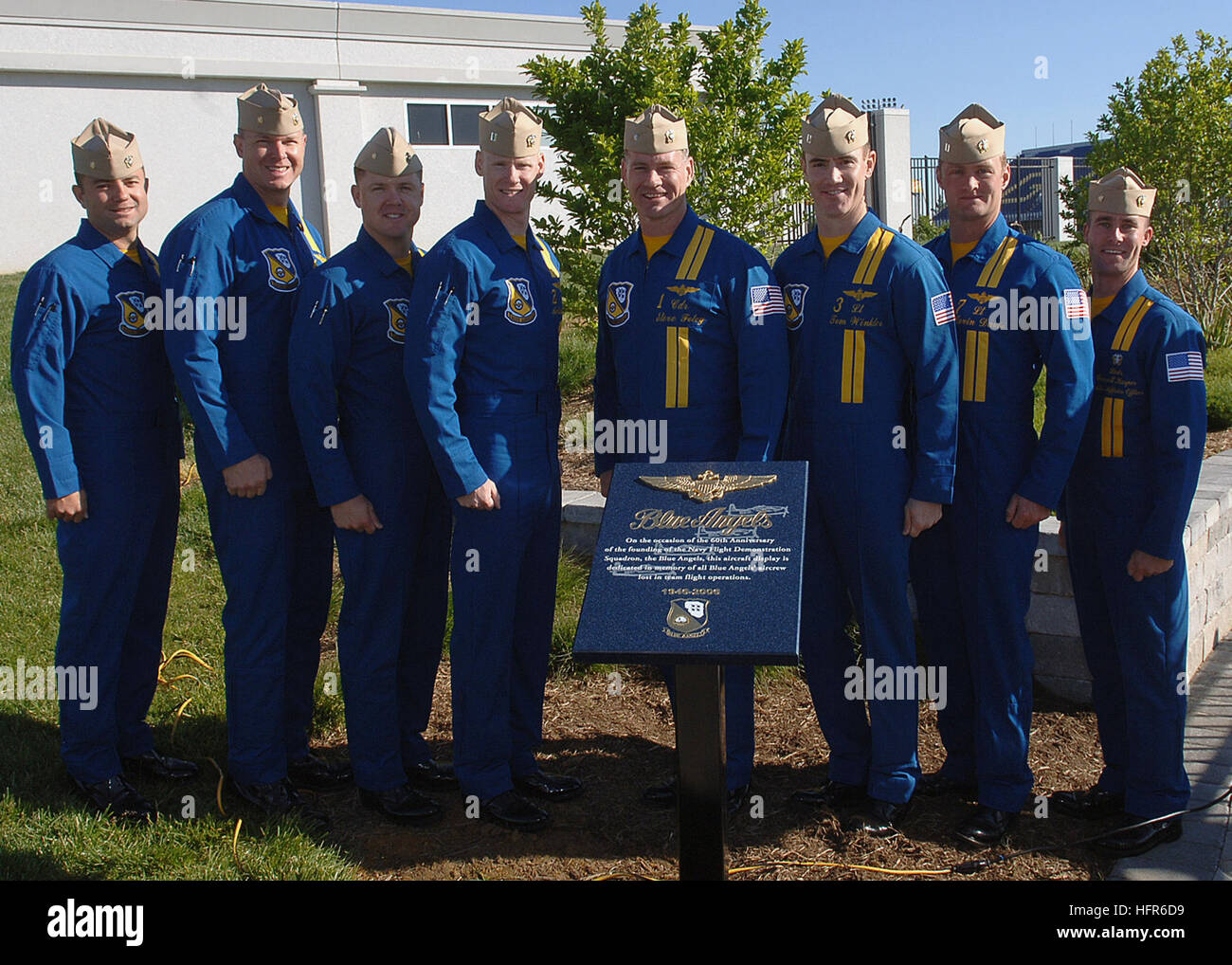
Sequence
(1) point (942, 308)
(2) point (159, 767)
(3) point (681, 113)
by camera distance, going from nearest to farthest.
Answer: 1. (1) point (942, 308)
2. (2) point (159, 767)
3. (3) point (681, 113)

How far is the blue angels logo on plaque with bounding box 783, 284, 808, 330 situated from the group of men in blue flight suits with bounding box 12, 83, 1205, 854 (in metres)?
0.02

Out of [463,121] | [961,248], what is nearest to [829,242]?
[961,248]

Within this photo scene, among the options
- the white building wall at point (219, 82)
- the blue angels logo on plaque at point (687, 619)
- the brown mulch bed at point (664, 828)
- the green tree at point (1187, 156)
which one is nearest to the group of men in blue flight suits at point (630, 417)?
the brown mulch bed at point (664, 828)

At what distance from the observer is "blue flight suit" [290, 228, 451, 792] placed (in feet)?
13.4

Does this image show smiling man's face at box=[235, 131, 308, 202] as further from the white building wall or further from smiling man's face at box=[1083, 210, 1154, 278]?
the white building wall

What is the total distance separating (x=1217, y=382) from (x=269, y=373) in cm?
736

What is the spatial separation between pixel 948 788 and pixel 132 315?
3.63m

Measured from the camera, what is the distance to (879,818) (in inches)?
161

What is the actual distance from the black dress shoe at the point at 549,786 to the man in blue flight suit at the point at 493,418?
0.64ft

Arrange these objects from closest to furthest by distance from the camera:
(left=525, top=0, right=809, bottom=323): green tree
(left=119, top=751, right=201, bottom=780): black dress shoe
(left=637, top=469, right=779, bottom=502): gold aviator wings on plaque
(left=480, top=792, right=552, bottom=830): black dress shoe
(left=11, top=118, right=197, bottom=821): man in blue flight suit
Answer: (left=637, top=469, right=779, bottom=502): gold aviator wings on plaque < (left=11, top=118, right=197, bottom=821): man in blue flight suit < (left=480, top=792, right=552, bottom=830): black dress shoe < (left=119, top=751, right=201, bottom=780): black dress shoe < (left=525, top=0, right=809, bottom=323): green tree

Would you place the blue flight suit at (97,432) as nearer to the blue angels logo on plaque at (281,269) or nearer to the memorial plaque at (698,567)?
the blue angels logo on plaque at (281,269)

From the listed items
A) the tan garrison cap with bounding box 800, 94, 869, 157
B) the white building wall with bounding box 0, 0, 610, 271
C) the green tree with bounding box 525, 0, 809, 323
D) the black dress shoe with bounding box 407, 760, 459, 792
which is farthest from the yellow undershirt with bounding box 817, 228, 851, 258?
the white building wall with bounding box 0, 0, 610, 271

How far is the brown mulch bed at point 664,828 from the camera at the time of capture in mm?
3896

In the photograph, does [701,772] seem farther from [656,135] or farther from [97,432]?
[97,432]
